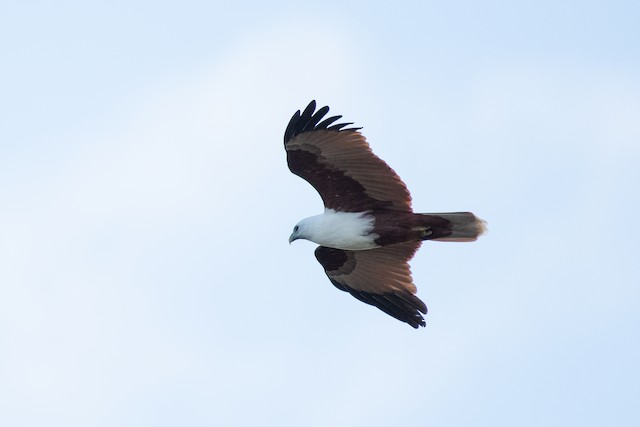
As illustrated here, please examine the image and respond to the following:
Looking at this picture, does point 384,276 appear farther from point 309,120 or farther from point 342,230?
point 309,120

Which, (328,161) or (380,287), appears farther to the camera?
(380,287)

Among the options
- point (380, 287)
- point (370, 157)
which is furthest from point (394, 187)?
point (380, 287)

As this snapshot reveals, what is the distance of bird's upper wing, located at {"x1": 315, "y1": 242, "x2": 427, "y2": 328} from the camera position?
1723 centimetres

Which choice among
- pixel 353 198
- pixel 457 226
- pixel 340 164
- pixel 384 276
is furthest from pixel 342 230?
pixel 457 226

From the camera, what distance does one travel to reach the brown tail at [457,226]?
53.5 feet

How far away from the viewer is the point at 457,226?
16375 millimetres

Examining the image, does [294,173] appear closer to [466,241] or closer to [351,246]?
[351,246]

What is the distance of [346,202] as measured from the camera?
54.6 feet

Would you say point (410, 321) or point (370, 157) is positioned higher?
point (370, 157)

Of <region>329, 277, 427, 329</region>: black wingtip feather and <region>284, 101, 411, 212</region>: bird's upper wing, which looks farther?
<region>329, 277, 427, 329</region>: black wingtip feather

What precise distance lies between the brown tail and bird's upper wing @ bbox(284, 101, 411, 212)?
15.1 inches

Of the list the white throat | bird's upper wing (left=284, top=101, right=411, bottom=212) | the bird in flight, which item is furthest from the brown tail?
the white throat

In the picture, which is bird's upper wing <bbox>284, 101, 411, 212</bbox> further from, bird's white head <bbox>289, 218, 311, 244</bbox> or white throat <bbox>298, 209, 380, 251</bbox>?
bird's white head <bbox>289, 218, 311, 244</bbox>

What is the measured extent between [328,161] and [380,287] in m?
1.94
